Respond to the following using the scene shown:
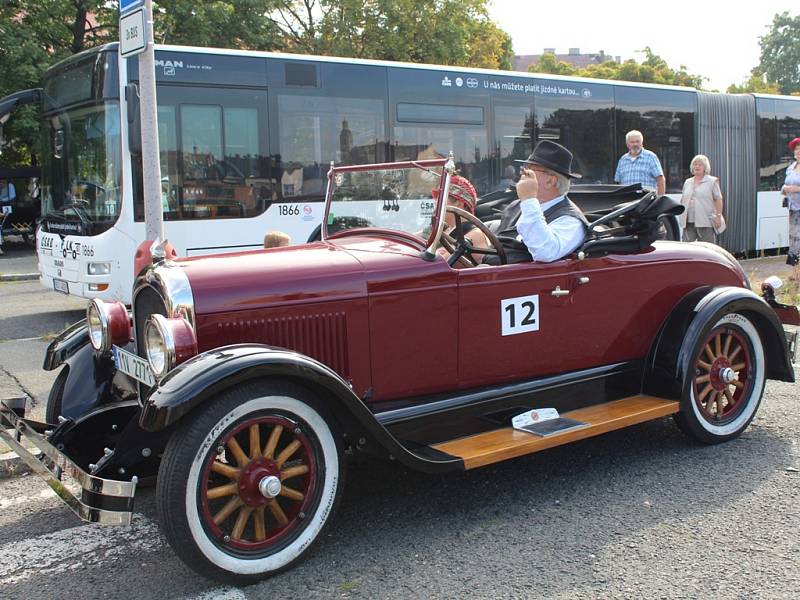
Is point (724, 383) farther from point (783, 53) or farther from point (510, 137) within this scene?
point (783, 53)

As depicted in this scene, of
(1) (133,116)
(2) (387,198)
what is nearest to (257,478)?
(2) (387,198)

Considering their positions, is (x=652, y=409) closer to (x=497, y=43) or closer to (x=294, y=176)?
(x=294, y=176)

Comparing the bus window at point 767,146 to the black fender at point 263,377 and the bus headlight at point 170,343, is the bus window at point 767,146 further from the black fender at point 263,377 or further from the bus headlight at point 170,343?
the bus headlight at point 170,343

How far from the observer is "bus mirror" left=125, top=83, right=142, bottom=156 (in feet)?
25.7

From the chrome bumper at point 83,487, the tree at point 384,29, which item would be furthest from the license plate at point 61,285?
the tree at point 384,29

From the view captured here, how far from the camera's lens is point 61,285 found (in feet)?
29.4

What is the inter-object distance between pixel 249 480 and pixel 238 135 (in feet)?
21.8

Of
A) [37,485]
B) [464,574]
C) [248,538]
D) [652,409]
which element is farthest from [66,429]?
[652,409]

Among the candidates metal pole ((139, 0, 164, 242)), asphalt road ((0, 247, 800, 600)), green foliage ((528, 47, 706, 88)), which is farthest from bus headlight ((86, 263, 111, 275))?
green foliage ((528, 47, 706, 88))

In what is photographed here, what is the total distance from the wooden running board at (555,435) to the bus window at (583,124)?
7.78 meters

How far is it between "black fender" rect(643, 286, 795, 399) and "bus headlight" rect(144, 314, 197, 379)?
270 centimetres

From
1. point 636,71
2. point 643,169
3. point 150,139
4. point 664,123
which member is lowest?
point 643,169

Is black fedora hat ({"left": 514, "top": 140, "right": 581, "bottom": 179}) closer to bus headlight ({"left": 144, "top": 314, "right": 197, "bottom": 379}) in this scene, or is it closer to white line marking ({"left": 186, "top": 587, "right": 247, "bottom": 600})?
bus headlight ({"left": 144, "top": 314, "right": 197, "bottom": 379})

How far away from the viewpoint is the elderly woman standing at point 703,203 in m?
9.76
